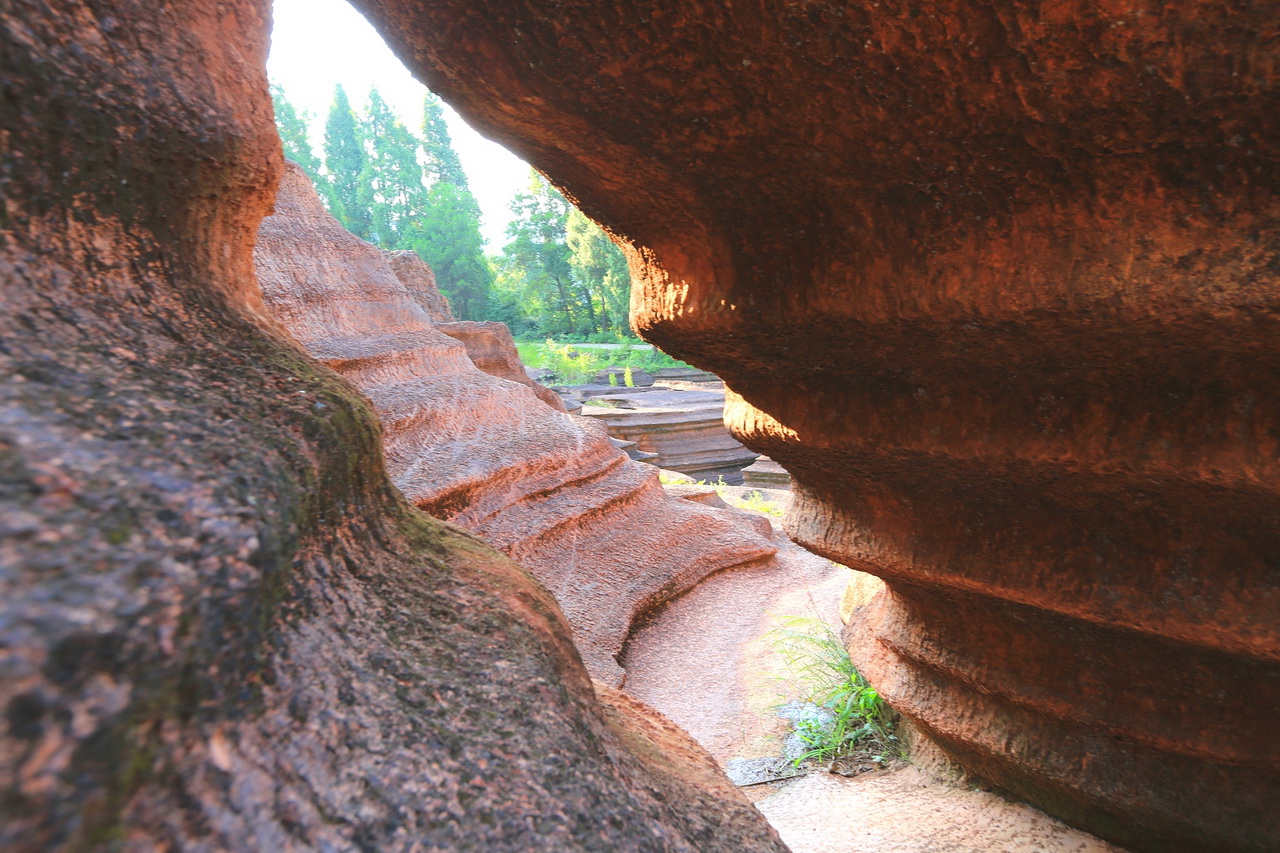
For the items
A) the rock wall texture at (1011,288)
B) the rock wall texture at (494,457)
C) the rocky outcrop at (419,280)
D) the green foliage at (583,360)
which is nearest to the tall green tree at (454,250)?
the green foliage at (583,360)

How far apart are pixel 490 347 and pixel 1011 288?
5350 millimetres

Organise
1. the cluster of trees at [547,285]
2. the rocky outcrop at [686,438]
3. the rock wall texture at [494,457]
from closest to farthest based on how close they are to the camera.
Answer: the rock wall texture at [494,457] → the rocky outcrop at [686,438] → the cluster of trees at [547,285]

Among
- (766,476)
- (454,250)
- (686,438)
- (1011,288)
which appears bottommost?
(766,476)

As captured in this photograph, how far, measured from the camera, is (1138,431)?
106 cm

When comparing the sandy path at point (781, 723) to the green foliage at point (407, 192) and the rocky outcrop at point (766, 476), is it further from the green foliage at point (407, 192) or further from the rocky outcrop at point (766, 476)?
the green foliage at point (407, 192)

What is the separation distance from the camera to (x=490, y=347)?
19.8 ft

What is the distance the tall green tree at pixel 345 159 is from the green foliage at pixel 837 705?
30053 mm

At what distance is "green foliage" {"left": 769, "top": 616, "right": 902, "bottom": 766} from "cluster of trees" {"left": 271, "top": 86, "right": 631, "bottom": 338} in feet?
78.8

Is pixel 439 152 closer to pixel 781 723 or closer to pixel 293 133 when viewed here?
pixel 293 133

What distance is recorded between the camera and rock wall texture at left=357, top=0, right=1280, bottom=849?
83 cm

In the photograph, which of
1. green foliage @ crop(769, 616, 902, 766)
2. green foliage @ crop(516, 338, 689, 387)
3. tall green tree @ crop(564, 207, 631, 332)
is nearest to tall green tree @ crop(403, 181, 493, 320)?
tall green tree @ crop(564, 207, 631, 332)

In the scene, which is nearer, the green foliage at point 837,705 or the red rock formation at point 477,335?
the green foliage at point 837,705

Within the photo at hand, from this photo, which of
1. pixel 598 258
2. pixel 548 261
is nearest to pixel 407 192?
pixel 548 261

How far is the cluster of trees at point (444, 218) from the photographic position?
1102 inches
